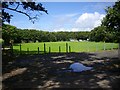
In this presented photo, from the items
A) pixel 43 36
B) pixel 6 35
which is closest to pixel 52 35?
pixel 43 36

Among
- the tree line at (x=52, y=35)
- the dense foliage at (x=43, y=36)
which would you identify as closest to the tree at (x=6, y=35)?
the dense foliage at (x=43, y=36)

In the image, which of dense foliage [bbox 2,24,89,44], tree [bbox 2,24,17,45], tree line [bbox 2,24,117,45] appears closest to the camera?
tree [bbox 2,24,17,45]

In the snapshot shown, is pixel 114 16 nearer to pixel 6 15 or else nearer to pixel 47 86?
pixel 6 15

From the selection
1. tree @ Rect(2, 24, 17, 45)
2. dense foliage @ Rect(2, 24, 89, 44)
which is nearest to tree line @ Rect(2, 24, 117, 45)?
dense foliage @ Rect(2, 24, 89, 44)

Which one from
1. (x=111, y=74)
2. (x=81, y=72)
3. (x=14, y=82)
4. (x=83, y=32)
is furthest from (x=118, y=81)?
(x=83, y=32)

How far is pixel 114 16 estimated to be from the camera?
32.1m

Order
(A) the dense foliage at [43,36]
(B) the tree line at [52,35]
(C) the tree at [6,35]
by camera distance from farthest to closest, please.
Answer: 1. (A) the dense foliage at [43,36]
2. (B) the tree line at [52,35]
3. (C) the tree at [6,35]

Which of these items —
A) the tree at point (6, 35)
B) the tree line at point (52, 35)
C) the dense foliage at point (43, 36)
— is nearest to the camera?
the tree at point (6, 35)

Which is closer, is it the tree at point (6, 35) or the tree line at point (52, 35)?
the tree at point (6, 35)

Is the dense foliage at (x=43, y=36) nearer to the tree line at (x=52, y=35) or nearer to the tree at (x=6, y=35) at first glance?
the tree line at (x=52, y=35)

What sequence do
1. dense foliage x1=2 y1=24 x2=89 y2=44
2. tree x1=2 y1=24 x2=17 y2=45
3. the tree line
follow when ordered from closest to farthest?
tree x1=2 y1=24 x2=17 y2=45, the tree line, dense foliage x1=2 y1=24 x2=89 y2=44

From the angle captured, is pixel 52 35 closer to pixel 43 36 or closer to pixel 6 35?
pixel 43 36

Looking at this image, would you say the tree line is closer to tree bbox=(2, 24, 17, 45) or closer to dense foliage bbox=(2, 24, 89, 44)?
dense foliage bbox=(2, 24, 89, 44)

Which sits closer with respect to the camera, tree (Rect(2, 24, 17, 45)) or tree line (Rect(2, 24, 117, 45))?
A: tree (Rect(2, 24, 17, 45))
